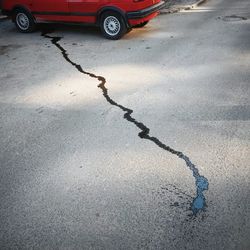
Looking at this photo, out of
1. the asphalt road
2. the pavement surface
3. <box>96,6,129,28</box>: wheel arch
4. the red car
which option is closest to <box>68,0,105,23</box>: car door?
the red car

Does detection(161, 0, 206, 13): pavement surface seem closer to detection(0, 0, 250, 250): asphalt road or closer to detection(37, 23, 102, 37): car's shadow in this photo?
detection(37, 23, 102, 37): car's shadow

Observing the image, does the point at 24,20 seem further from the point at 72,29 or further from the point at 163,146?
the point at 163,146

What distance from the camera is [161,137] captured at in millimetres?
3857

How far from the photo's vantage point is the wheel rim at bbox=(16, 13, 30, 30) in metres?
8.73

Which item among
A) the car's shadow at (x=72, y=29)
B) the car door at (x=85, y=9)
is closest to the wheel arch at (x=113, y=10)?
the car door at (x=85, y=9)

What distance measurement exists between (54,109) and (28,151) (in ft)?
3.70

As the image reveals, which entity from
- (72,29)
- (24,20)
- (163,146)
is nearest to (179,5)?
(72,29)

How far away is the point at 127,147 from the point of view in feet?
12.3

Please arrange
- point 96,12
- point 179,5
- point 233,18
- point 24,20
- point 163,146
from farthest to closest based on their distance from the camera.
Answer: point 179,5
point 233,18
point 24,20
point 96,12
point 163,146

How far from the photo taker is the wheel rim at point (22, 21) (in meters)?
8.73

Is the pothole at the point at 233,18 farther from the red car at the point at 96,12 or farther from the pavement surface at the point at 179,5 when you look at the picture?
the red car at the point at 96,12

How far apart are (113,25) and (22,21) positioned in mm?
3088

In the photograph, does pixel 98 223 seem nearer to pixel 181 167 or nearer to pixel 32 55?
pixel 181 167

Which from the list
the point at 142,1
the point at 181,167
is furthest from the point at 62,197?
the point at 142,1
